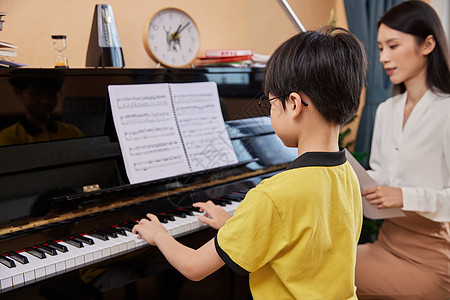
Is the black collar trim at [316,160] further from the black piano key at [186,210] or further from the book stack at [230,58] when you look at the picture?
the book stack at [230,58]

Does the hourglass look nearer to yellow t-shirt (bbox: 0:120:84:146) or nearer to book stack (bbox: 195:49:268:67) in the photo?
yellow t-shirt (bbox: 0:120:84:146)

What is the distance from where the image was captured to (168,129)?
1776 millimetres

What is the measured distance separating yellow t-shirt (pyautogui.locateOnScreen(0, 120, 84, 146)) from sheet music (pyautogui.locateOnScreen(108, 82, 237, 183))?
169 millimetres

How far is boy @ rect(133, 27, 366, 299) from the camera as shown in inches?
40.4

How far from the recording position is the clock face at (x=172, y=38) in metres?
2.38

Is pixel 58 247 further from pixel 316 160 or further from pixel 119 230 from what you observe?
pixel 316 160

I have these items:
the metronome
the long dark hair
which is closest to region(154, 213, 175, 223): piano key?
the metronome

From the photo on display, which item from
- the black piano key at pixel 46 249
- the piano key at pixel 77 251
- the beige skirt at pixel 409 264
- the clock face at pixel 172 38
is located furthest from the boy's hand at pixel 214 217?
the clock face at pixel 172 38

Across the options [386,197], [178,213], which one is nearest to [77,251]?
[178,213]

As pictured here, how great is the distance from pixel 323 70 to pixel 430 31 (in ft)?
3.64

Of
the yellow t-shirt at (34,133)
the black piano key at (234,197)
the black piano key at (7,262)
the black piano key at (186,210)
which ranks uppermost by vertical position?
the yellow t-shirt at (34,133)

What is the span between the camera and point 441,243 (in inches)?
73.9

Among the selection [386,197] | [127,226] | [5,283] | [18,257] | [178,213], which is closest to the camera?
[5,283]

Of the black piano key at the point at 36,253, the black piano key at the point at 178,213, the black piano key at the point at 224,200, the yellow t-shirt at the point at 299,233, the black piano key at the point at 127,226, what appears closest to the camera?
the yellow t-shirt at the point at 299,233
